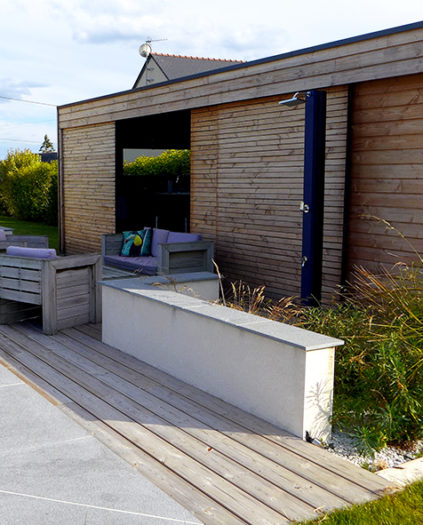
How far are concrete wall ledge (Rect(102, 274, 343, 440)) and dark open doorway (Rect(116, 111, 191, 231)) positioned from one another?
15.9 feet

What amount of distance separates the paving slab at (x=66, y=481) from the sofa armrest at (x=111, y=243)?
18.0 feet

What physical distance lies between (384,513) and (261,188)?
16.6 feet

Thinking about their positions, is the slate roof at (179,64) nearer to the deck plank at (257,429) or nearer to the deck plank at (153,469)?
the deck plank at (257,429)

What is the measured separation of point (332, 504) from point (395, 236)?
3.49 m

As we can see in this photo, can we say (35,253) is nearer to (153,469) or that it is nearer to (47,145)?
(153,469)

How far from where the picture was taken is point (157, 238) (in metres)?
8.83

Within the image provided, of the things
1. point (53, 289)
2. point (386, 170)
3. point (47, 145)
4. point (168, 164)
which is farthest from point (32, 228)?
point (47, 145)

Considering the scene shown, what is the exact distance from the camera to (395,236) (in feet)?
19.0

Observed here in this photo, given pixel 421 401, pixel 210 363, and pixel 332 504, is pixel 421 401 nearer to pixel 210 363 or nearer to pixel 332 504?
pixel 332 504

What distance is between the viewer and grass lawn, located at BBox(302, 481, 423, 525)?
2.62 meters

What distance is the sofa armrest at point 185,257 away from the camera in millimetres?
7270

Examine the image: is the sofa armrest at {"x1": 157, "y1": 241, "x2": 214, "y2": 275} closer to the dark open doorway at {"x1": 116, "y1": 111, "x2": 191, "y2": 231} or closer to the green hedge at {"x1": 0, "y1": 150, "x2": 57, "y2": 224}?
the dark open doorway at {"x1": 116, "y1": 111, "x2": 191, "y2": 231}

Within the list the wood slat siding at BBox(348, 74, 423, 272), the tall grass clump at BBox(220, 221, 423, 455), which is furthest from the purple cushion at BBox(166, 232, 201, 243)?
the tall grass clump at BBox(220, 221, 423, 455)

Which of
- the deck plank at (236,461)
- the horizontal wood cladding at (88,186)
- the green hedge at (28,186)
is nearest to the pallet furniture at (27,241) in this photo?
the horizontal wood cladding at (88,186)
